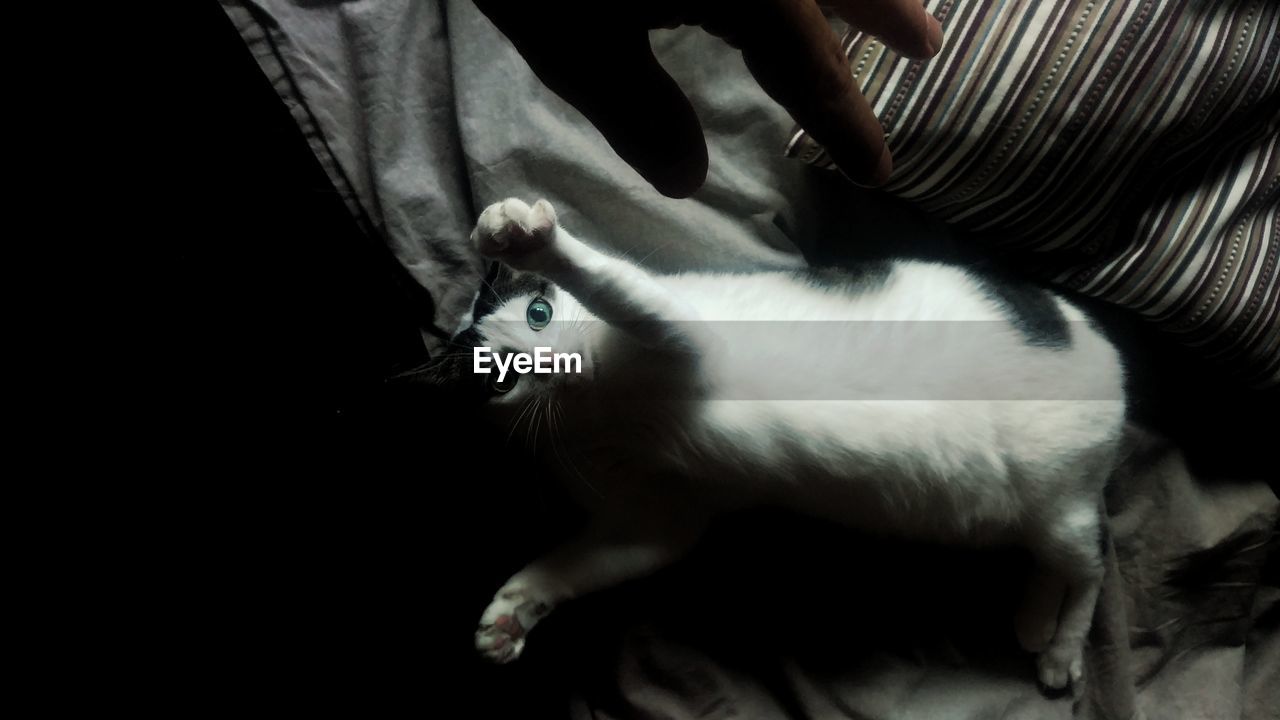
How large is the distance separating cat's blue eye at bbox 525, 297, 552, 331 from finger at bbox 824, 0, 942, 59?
0.38m

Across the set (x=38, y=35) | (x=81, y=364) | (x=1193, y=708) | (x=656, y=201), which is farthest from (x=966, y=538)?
(x=38, y=35)

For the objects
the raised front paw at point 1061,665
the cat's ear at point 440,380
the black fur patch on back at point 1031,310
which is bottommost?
the raised front paw at point 1061,665

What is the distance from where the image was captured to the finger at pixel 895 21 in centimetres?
58

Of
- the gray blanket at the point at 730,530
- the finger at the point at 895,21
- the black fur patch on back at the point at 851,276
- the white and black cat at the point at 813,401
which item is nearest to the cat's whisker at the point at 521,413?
the white and black cat at the point at 813,401

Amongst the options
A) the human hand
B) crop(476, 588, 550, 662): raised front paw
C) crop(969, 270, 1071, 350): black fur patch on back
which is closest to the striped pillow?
crop(969, 270, 1071, 350): black fur patch on back

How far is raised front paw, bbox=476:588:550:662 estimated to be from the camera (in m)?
0.83

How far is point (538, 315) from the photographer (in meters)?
0.79

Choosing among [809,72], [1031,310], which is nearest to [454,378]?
[809,72]

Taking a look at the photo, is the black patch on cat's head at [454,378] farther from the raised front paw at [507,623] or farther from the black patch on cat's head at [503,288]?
the raised front paw at [507,623]

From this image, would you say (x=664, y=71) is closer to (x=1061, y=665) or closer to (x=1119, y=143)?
(x=1119, y=143)

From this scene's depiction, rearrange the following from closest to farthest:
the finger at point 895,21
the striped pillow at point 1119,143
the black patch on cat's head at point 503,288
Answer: the finger at point 895,21 → the striped pillow at point 1119,143 → the black patch on cat's head at point 503,288

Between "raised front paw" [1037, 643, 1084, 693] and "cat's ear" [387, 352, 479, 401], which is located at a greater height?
"cat's ear" [387, 352, 479, 401]

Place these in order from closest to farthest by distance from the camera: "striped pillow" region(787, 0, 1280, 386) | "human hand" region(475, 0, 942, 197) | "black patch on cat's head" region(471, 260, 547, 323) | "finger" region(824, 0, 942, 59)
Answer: "human hand" region(475, 0, 942, 197), "finger" region(824, 0, 942, 59), "striped pillow" region(787, 0, 1280, 386), "black patch on cat's head" region(471, 260, 547, 323)

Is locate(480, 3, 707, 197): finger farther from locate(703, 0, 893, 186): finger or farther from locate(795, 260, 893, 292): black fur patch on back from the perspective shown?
locate(795, 260, 893, 292): black fur patch on back
